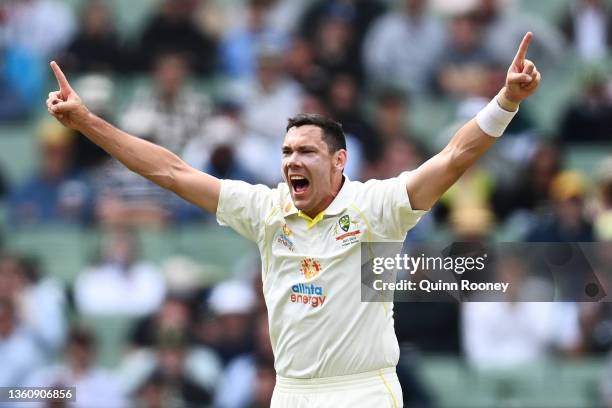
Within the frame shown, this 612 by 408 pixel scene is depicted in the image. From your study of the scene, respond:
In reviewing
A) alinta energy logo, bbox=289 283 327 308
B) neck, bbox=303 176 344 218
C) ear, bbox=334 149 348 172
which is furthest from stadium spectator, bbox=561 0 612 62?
alinta energy logo, bbox=289 283 327 308

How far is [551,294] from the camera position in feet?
33.6

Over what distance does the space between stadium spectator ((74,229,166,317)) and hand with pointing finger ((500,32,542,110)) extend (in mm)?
6894

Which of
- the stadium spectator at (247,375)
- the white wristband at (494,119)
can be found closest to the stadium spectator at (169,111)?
the stadium spectator at (247,375)

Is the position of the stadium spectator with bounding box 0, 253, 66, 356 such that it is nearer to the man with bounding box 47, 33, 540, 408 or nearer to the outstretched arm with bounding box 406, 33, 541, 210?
the man with bounding box 47, 33, 540, 408

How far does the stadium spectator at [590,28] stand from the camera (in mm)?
15844

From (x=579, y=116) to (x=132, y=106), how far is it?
497 centimetres

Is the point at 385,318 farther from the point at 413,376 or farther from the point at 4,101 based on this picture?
the point at 4,101

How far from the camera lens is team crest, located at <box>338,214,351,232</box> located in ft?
24.2

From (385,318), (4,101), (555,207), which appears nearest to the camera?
(385,318)

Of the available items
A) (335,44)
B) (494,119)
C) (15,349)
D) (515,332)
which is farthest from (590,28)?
(494,119)

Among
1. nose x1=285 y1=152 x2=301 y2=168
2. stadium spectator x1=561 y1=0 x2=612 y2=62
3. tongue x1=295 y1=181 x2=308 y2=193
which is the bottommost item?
tongue x1=295 y1=181 x2=308 y2=193

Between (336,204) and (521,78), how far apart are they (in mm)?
1318

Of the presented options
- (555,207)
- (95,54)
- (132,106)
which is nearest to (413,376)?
(555,207)

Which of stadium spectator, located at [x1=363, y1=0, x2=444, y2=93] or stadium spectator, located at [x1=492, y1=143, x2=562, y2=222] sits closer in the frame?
stadium spectator, located at [x1=492, y1=143, x2=562, y2=222]
